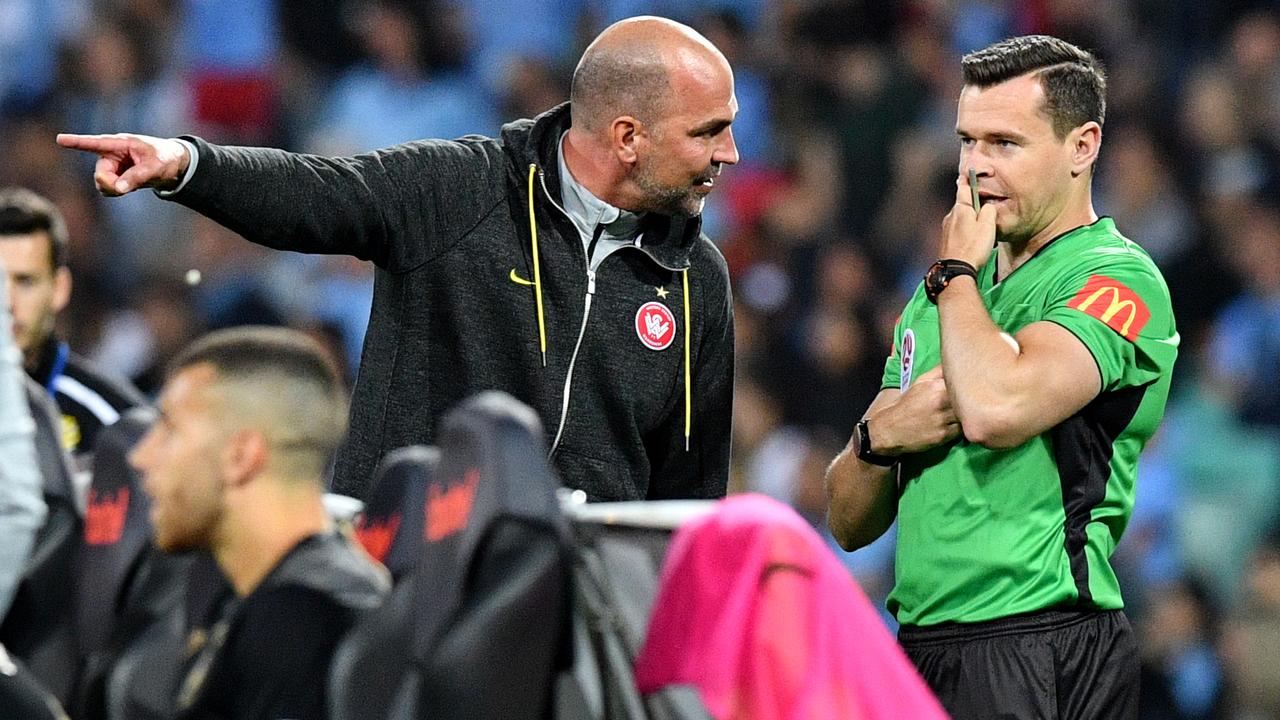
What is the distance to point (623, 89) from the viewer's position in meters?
3.82

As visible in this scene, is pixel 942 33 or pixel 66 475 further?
pixel 942 33

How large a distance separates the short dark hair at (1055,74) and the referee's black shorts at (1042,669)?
31.5 inches

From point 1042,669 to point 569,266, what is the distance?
1.23m

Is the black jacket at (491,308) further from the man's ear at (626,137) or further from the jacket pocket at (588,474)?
the man's ear at (626,137)

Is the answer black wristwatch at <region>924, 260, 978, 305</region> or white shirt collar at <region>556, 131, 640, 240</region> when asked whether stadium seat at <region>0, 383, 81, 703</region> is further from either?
black wristwatch at <region>924, 260, 978, 305</region>

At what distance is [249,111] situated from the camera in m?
8.98

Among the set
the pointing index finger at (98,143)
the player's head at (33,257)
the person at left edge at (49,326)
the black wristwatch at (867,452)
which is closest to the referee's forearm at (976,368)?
the black wristwatch at (867,452)

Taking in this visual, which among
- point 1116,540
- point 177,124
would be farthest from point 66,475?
point 177,124

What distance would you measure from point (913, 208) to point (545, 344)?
4122 mm

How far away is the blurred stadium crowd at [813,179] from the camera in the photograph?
6797 mm

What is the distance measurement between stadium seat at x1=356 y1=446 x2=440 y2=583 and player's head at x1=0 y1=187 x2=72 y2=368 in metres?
2.58

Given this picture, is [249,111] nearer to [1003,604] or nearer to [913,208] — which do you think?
[913,208]

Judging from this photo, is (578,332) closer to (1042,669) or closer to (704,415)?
(704,415)

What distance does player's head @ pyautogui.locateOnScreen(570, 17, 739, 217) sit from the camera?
377 cm
